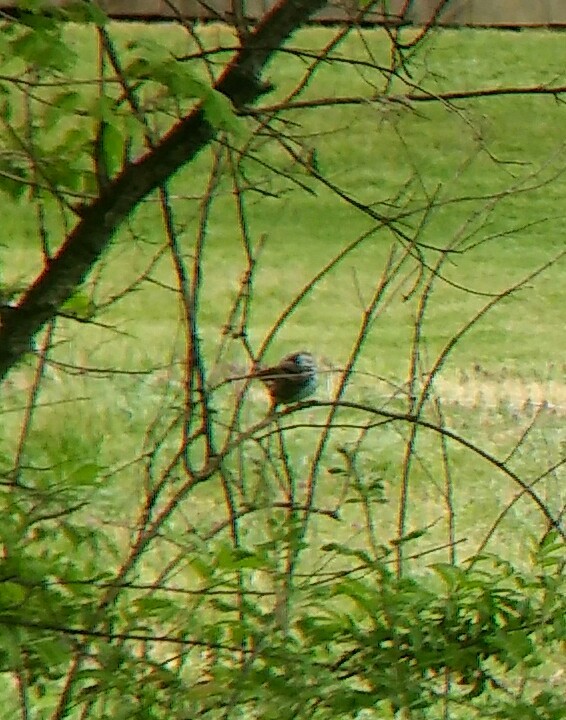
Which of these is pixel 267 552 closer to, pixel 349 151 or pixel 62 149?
pixel 62 149

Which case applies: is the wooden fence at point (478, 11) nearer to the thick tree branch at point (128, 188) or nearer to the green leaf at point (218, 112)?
the thick tree branch at point (128, 188)

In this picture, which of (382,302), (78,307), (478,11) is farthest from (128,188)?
(382,302)

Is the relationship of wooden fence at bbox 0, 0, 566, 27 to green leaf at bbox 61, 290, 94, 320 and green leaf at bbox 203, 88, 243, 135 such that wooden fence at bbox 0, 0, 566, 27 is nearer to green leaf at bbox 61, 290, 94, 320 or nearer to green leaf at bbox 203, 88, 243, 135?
green leaf at bbox 61, 290, 94, 320

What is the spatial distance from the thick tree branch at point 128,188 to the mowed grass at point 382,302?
46.8 inches

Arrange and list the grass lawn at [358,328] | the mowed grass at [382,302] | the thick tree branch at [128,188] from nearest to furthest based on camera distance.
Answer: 1. the thick tree branch at [128,188]
2. the grass lawn at [358,328]
3. the mowed grass at [382,302]

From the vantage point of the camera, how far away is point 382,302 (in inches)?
186

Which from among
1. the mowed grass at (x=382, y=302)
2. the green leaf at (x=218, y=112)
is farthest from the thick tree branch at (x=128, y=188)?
the mowed grass at (x=382, y=302)

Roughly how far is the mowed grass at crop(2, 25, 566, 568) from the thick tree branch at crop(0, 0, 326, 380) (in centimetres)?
119

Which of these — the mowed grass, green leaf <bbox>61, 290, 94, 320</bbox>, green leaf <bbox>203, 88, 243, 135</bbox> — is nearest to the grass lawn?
the mowed grass

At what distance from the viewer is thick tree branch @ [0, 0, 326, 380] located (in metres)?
1.68

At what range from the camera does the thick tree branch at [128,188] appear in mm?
1684

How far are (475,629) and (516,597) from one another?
109 millimetres

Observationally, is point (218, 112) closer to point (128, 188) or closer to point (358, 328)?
point (128, 188)

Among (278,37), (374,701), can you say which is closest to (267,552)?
(374,701)
